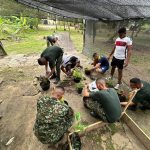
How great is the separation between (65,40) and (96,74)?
21.9 feet

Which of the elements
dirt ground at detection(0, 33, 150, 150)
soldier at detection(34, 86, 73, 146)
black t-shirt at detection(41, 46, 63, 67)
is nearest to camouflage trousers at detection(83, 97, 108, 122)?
dirt ground at detection(0, 33, 150, 150)

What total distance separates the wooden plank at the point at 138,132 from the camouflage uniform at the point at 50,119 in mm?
1517

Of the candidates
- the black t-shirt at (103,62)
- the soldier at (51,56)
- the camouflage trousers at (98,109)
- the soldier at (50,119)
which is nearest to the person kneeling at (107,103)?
the camouflage trousers at (98,109)

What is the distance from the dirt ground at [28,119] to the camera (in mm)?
3850

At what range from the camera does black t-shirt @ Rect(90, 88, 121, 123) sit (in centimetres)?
378

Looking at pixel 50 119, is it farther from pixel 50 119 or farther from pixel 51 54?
pixel 51 54

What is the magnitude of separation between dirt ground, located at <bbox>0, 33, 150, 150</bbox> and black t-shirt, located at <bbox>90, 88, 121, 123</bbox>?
47cm

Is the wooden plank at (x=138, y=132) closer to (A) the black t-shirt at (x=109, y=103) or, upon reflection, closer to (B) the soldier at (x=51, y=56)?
(A) the black t-shirt at (x=109, y=103)

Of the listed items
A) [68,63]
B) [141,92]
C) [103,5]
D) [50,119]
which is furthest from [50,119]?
[68,63]

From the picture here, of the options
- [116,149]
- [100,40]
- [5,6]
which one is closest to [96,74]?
[100,40]

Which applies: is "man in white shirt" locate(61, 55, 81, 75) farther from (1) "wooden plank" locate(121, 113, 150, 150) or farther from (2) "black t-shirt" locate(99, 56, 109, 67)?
(1) "wooden plank" locate(121, 113, 150, 150)

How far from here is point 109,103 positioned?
12.4 ft

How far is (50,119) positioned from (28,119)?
4.80ft

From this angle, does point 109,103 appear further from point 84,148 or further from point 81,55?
point 81,55
